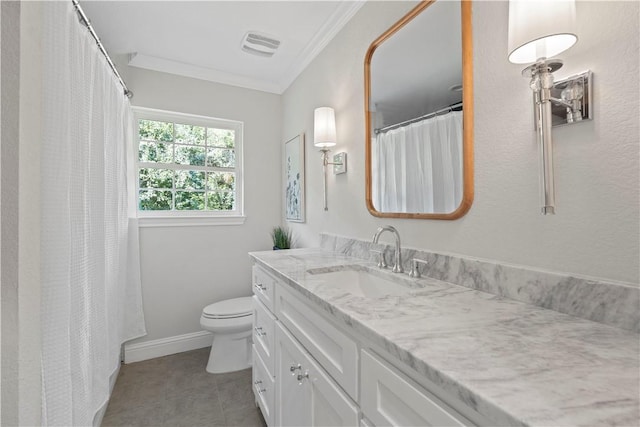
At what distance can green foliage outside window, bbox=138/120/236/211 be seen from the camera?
8.34 feet

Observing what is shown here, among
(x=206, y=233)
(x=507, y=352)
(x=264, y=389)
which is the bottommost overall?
(x=264, y=389)

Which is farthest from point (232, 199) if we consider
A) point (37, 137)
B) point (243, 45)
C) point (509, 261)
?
point (509, 261)

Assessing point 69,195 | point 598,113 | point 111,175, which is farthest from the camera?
point 111,175

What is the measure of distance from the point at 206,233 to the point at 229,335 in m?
0.94

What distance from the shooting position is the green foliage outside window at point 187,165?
8.34 feet

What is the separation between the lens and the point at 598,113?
76 cm

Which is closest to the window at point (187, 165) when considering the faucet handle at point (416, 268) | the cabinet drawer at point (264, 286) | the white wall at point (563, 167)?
the cabinet drawer at point (264, 286)

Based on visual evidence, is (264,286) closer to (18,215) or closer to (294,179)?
(18,215)

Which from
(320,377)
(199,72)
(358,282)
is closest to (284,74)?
(199,72)

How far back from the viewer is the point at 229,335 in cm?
222

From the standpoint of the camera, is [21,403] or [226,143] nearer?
[21,403]

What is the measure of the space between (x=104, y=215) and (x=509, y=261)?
1.93 m

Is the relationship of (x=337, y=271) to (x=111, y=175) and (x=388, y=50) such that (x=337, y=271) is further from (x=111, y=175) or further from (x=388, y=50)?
(x=111, y=175)

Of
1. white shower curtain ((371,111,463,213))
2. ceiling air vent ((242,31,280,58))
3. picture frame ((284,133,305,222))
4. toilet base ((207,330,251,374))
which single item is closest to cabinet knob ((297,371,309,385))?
white shower curtain ((371,111,463,213))
